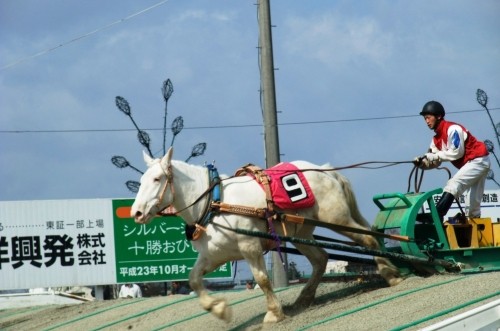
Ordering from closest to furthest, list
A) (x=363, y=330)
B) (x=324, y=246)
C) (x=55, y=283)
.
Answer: (x=363, y=330)
(x=324, y=246)
(x=55, y=283)

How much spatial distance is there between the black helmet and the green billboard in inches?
396

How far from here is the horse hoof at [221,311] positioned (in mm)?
11539

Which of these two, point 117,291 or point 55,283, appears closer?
point 55,283

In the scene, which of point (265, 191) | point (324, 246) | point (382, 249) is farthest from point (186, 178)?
point (382, 249)

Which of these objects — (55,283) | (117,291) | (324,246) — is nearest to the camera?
(324,246)

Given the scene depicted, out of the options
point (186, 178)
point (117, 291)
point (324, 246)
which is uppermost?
point (186, 178)

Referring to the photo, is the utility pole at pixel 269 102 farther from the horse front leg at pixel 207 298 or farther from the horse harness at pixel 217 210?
the horse front leg at pixel 207 298

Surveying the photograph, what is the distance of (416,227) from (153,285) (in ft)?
41.4

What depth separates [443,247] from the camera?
1227cm

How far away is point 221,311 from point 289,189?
5.51 feet

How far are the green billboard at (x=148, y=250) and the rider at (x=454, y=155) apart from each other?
9.95m

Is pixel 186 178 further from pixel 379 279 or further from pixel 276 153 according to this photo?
pixel 276 153

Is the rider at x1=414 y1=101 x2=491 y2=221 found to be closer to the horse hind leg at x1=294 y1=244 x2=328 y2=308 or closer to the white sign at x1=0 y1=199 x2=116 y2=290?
the horse hind leg at x1=294 y1=244 x2=328 y2=308

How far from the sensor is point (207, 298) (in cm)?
1160
